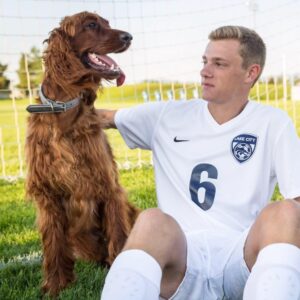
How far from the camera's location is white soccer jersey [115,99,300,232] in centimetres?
255

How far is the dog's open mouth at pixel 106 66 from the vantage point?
3.17 meters

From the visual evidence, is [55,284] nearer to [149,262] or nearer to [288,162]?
[149,262]

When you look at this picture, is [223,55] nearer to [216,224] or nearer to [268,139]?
[268,139]

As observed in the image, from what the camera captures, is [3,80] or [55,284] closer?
[55,284]

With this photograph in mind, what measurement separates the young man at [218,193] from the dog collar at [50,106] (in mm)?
335

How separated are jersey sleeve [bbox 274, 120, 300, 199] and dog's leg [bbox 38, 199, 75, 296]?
137 centimetres

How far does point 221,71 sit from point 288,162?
1.72 feet

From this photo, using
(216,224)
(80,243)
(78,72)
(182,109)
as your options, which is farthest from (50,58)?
(216,224)

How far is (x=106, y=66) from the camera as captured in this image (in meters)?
3.24

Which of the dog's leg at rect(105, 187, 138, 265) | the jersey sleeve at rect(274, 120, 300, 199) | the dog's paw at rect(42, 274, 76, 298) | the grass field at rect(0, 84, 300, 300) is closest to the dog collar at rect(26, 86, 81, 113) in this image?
the dog's leg at rect(105, 187, 138, 265)

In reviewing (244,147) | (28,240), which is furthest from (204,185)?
(28,240)

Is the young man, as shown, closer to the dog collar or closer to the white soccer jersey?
the white soccer jersey

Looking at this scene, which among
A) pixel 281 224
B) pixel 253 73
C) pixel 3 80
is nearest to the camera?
pixel 281 224

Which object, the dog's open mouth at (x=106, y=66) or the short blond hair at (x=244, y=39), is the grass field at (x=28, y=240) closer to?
the dog's open mouth at (x=106, y=66)
